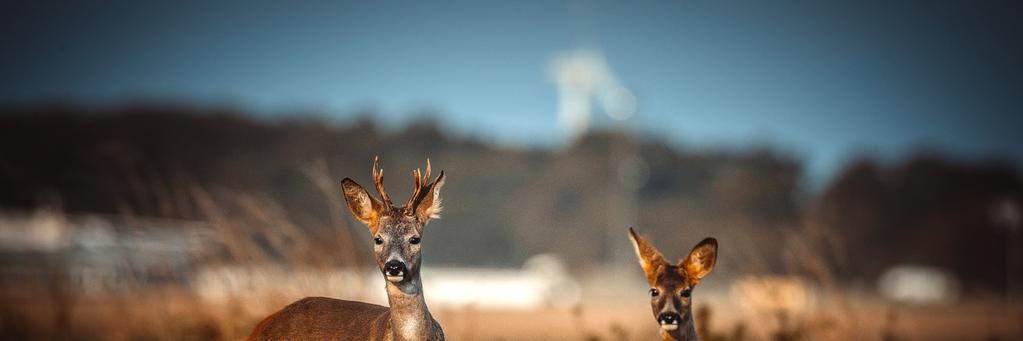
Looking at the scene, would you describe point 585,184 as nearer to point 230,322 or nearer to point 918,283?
point 918,283

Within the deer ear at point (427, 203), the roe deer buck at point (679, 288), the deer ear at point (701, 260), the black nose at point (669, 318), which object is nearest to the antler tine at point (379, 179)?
the deer ear at point (427, 203)

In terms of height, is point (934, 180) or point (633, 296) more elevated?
point (934, 180)

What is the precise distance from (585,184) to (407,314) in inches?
2161

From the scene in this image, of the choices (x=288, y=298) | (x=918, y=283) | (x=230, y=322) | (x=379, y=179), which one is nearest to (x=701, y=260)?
(x=379, y=179)

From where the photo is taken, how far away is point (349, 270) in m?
8.20

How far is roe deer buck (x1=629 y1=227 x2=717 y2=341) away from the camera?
4.71 metres

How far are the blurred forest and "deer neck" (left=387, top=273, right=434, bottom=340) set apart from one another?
37309mm

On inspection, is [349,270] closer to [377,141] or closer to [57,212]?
[57,212]

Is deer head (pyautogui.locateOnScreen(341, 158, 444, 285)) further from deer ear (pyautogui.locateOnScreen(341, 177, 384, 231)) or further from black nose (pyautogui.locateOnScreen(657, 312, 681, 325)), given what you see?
black nose (pyautogui.locateOnScreen(657, 312, 681, 325))

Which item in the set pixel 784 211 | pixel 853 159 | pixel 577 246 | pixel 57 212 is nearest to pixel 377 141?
pixel 577 246

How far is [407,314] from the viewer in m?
4.34

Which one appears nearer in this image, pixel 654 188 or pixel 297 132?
pixel 297 132

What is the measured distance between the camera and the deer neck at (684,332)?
4836 mm

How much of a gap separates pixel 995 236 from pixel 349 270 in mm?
53158
